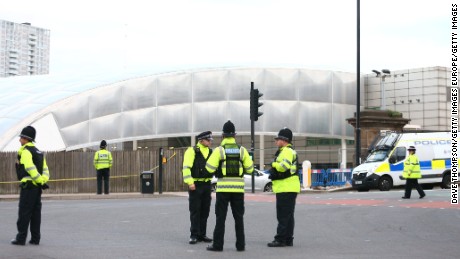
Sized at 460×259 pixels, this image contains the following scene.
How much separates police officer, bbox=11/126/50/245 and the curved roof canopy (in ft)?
113

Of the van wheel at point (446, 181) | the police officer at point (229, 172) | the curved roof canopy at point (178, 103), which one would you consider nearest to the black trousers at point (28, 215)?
the police officer at point (229, 172)

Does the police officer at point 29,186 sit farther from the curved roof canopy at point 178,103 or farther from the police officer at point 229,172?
the curved roof canopy at point 178,103

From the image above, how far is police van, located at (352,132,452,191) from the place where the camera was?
32.7 m

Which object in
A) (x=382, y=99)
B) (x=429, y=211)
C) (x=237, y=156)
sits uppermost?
(x=382, y=99)

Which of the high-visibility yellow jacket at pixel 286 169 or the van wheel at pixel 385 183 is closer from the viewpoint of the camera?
the high-visibility yellow jacket at pixel 286 169

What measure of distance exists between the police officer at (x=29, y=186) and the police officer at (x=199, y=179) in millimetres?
2232

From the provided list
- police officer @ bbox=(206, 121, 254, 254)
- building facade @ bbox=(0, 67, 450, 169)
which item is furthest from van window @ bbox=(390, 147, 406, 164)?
police officer @ bbox=(206, 121, 254, 254)

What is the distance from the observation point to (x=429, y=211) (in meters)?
18.9

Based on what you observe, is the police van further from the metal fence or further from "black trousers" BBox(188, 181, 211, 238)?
"black trousers" BBox(188, 181, 211, 238)

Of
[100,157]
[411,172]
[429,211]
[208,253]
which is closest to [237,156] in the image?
[208,253]

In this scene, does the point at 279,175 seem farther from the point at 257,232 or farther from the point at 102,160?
the point at 102,160

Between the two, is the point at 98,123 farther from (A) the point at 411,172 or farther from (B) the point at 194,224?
(B) the point at 194,224

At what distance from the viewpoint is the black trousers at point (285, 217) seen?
1167cm

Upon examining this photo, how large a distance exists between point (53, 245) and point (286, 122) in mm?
41529
